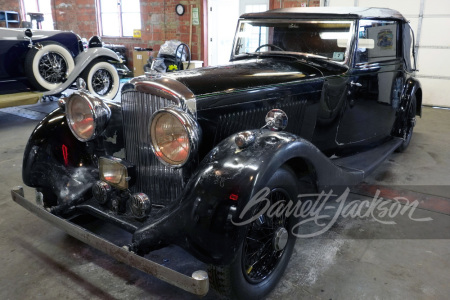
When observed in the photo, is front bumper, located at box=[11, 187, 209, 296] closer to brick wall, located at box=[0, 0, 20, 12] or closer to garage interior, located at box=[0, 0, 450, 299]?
garage interior, located at box=[0, 0, 450, 299]

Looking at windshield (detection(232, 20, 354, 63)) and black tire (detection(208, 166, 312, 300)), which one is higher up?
windshield (detection(232, 20, 354, 63))

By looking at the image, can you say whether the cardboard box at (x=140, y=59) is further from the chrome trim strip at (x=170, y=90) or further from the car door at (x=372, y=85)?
the chrome trim strip at (x=170, y=90)

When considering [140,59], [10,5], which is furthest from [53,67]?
[10,5]

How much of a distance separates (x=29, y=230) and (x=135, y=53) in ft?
27.0

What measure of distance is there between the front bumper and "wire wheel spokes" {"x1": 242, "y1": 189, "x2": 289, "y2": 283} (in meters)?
0.36

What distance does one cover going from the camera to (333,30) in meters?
3.02

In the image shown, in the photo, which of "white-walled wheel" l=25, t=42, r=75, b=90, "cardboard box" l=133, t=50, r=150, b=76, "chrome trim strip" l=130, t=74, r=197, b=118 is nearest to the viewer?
"chrome trim strip" l=130, t=74, r=197, b=118

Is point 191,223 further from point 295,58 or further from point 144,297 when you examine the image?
point 295,58

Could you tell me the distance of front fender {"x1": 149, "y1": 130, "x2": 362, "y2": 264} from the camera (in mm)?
1651

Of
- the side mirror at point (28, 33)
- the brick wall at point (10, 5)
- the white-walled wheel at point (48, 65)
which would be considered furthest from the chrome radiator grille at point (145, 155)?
the brick wall at point (10, 5)

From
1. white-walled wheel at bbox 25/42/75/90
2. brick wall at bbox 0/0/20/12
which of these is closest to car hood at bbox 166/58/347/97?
white-walled wheel at bbox 25/42/75/90

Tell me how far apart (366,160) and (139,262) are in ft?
7.20

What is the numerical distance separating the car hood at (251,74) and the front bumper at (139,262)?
2.95 ft

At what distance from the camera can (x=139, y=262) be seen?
5.60 feet
